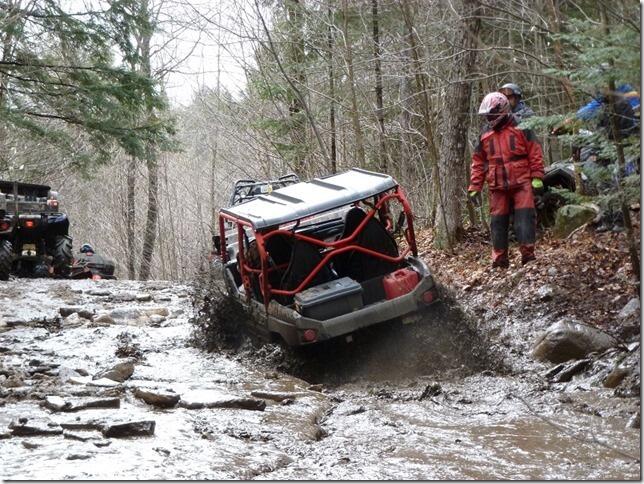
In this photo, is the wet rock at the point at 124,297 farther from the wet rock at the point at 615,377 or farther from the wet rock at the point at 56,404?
the wet rock at the point at 615,377

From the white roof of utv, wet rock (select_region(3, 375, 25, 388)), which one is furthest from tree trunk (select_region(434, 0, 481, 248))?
wet rock (select_region(3, 375, 25, 388))

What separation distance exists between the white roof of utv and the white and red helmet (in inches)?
68.5

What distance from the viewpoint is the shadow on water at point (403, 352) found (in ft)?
25.1

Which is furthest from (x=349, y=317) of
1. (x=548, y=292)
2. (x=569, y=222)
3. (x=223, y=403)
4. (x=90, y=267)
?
(x=90, y=267)

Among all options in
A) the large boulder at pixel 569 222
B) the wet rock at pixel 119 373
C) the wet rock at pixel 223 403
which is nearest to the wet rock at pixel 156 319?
the wet rock at pixel 119 373

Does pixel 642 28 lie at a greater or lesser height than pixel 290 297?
greater

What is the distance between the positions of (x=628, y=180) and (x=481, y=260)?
5298mm

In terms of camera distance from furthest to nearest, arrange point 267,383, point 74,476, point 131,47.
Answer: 1. point 131,47
2. point 267,383
3. point 74,476

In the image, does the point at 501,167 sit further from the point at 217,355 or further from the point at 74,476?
the point at 74,476

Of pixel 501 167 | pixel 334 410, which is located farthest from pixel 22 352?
pixel 501 167

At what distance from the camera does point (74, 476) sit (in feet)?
15.0

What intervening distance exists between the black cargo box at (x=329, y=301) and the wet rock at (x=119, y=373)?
1.80 metres

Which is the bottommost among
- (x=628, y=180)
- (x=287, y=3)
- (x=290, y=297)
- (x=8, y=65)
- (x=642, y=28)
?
(x=290, y=297)

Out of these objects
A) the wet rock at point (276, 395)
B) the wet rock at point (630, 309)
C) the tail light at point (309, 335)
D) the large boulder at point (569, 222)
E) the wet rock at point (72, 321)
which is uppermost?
the large boulder at point (569, 222)
